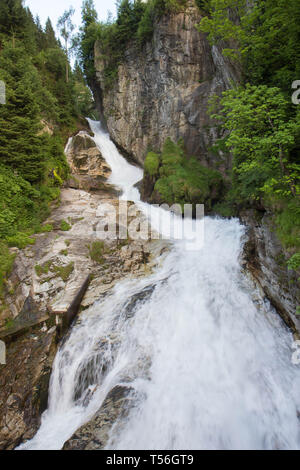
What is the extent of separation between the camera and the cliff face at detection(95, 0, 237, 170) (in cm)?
1433

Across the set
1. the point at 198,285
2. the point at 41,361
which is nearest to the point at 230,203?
the point at 198,285

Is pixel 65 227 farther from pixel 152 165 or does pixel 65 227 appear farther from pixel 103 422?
pixel 152 165

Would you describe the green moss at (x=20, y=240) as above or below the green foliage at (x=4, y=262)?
above

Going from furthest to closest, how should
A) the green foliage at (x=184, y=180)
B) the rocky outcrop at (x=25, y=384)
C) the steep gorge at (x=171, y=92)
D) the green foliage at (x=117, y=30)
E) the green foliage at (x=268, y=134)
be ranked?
the green foliage at (x=117, y=30)
the steep gorge at (x=171, y=92)
the green foliage at (x=184, y=180)
the green foliage at (x=268, y=134)
the rocky outcrop at (x=25, y=384)

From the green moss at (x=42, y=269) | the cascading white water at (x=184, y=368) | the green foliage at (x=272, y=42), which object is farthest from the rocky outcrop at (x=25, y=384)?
the green foliage at (x=272, y=42)

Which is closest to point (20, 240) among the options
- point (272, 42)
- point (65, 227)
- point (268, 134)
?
point (65, 227)

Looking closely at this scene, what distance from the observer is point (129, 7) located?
57.2ft

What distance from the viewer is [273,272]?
603 centimetres

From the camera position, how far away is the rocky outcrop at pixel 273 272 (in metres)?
5.23

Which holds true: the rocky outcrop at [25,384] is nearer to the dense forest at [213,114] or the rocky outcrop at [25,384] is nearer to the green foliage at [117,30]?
the dense forest at [213,114]

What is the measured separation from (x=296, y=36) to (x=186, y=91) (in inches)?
430

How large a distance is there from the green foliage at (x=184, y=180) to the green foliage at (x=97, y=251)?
572cm

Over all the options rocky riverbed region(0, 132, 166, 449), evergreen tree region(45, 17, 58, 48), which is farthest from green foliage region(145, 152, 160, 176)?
evergreen tree region(45, 17, 58, 48)

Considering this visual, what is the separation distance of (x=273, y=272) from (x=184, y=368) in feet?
11.5
